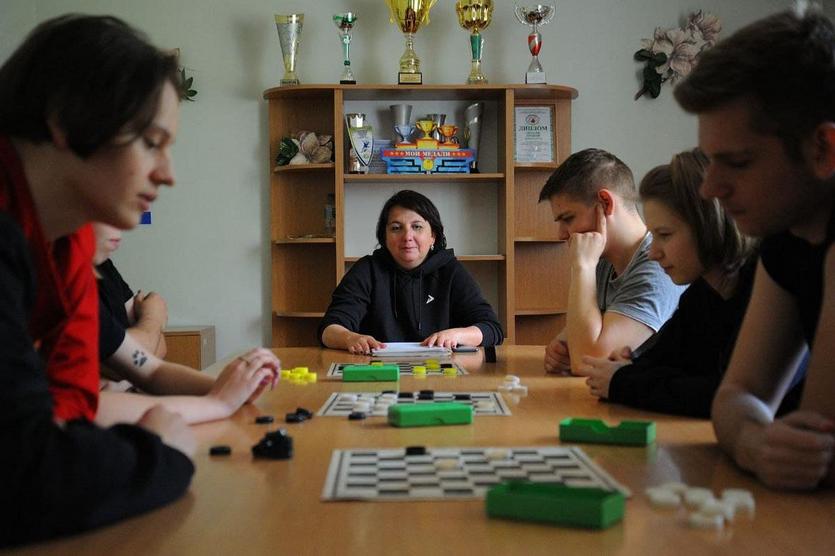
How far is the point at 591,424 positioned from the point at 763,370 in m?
0.29

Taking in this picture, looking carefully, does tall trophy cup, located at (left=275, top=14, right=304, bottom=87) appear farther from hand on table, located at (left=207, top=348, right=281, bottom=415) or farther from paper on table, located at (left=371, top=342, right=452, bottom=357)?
hand on table, located at (left=207, top=348, right=281, bottom=415)

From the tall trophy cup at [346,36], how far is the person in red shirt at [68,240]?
389cm

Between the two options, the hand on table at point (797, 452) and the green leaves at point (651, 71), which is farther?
the green leaves at point (651, 71)

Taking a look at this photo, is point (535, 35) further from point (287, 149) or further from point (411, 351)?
point (411, 351)

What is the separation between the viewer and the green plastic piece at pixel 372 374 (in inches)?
89.0

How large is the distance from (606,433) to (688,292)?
72 centimetres

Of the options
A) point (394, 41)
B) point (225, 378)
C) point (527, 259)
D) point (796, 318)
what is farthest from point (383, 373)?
point (394, 41)

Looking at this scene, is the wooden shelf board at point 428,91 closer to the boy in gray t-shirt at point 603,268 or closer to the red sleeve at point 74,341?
the boy in gray t-shirt at point 603,268

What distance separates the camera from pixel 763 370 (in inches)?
56.8

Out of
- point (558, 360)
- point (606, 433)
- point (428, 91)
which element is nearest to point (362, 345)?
point (558, 360)

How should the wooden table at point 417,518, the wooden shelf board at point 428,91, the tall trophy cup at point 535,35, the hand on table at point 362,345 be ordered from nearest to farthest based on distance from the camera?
1. the wooden table at point 417,518
2. the hand on table at point 362,345
3. the wooden shelf board at point 428,91
4. the tall trophy cup at point 535,35

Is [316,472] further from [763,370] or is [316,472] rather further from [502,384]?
[502,384]

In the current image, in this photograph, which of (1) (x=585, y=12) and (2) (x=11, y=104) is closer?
(2) (x=11, y=104)

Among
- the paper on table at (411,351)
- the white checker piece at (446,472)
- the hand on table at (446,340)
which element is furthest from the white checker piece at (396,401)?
the hand on table at (446,340)
